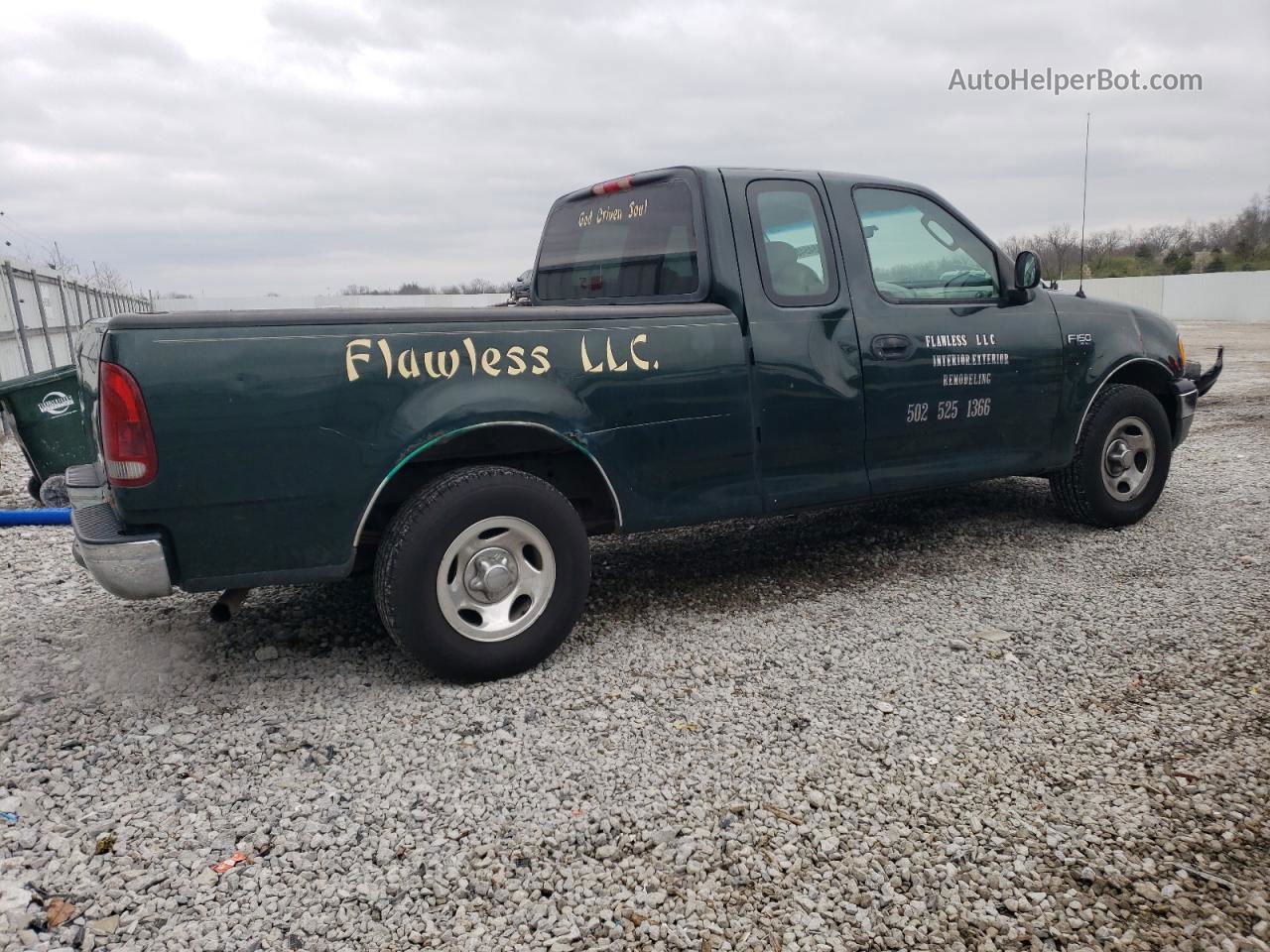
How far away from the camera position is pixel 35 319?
12.8 meters

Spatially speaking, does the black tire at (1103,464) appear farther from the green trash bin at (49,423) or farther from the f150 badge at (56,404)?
the f150 badge at (56,404)

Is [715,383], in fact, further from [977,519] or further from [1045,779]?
[977,519]

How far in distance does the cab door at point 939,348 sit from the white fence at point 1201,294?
2764 centimetres

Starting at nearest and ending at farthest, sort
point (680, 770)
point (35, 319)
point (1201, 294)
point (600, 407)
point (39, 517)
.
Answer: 1. point (680, 770)
2. point (600, 407)
3. point (39, 517)
4. point (35, 319)
5. point (1201, 294)

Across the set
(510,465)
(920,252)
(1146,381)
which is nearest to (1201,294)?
(1146,381)

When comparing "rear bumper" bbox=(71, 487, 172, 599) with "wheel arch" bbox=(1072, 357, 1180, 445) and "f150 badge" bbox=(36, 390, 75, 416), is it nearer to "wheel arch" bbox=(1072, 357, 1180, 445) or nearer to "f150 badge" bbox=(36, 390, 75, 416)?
"f150 badge" bbox=(36, 390, 75, 416)

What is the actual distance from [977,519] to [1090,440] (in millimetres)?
870

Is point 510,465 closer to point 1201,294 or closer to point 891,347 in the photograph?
point 891,347

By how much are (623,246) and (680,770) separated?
8.92ft

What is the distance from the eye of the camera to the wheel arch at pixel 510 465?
3.49 metres

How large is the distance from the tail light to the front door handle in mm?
3102

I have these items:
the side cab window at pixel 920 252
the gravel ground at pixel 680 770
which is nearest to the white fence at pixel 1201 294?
the side cab window at pixel 920 252

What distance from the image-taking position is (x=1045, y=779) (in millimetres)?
2818

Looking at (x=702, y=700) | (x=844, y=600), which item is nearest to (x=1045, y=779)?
(x=702, y=700)
